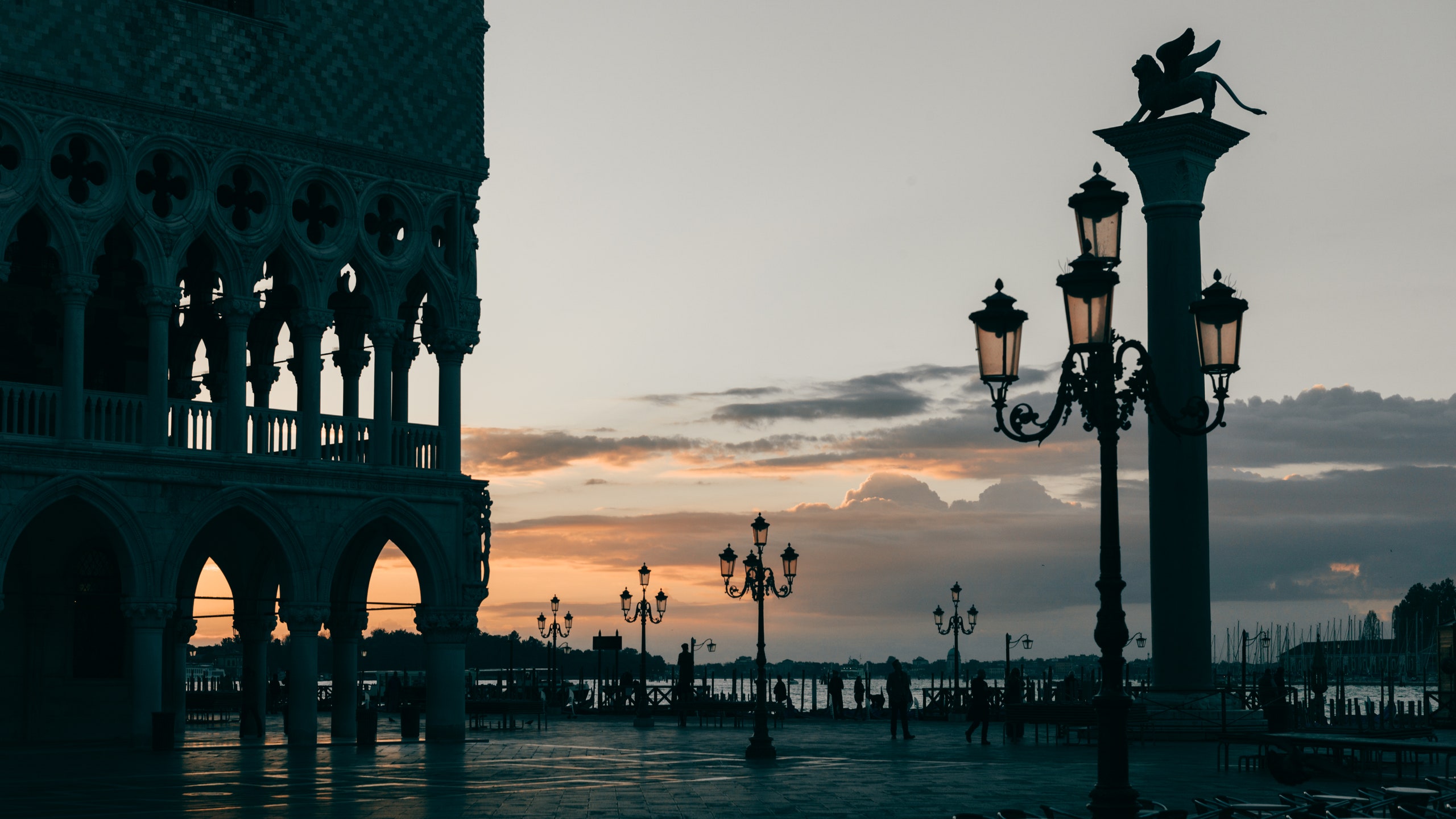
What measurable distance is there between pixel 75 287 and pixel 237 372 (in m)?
2.94

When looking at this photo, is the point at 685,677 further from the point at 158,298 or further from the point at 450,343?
the point at 158,298

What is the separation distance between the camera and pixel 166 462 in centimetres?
2772

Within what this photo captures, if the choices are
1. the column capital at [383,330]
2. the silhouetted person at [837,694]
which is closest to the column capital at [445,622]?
the column capital at [383,330]

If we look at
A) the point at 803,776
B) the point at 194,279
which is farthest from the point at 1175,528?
the point at 194,279

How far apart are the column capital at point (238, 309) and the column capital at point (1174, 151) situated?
1535 cm

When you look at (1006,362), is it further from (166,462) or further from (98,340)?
(98,340)

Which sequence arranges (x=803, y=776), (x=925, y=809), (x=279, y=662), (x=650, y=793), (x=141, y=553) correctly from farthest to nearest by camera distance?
1. (x=279, y=662)
2. (x=141, y=553)
3. (x=803, y=776)
4. (x=650, y=793)
5. (x=925, y=809)

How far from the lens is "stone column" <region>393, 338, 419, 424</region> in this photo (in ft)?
105

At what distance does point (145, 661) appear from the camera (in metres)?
27.6

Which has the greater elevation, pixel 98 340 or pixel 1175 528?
pixel 98 340

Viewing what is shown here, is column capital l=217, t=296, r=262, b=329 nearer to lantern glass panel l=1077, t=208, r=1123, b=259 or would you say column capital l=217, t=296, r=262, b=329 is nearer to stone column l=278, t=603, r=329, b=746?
stone column l=278, t=603, r=329, b=746

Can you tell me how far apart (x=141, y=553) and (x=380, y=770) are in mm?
6659

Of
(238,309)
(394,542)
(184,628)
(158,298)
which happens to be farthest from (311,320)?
(184,628)

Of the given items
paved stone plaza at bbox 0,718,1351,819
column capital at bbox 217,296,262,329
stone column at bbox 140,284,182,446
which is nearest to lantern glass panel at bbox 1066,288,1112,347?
paved stone plaza at bbox 0,718,1351,819
